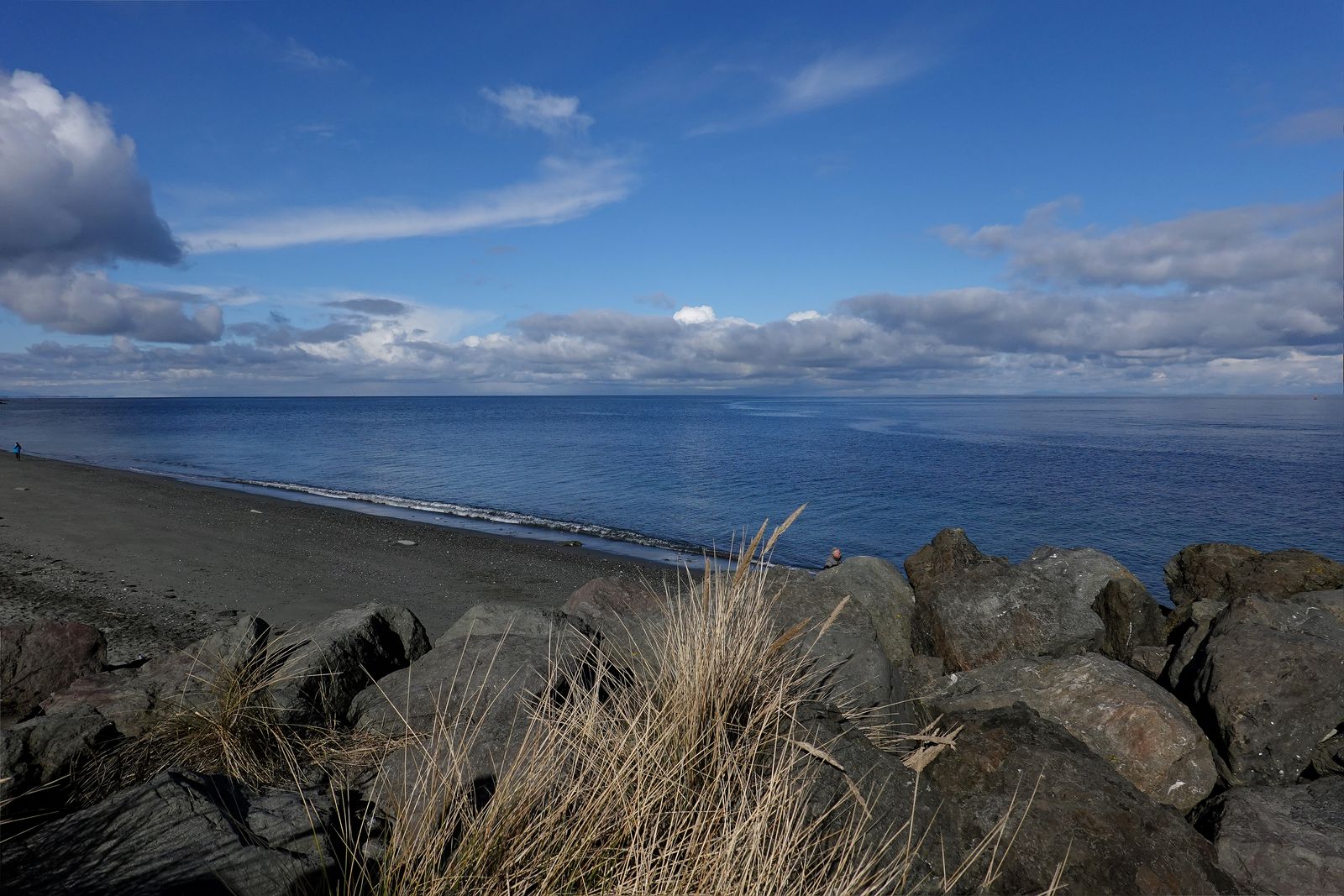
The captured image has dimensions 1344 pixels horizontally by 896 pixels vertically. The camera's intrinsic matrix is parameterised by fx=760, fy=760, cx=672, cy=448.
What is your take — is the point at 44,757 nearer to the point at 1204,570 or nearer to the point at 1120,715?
the point at 1120,715

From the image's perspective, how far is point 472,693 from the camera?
484 centimetres

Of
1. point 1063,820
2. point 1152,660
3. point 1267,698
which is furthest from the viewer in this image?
point 1152,660

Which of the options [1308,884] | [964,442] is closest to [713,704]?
[1308,884]

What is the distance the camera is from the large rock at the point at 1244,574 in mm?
7176

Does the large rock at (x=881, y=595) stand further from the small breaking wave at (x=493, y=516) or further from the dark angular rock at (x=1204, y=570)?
the small breaking wave at (x=493, y=516)

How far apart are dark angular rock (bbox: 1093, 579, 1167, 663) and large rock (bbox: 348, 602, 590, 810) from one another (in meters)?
4.54

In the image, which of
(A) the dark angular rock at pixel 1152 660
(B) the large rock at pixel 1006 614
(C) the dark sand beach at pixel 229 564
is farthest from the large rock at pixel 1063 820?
(C) the dark sand beach at pixel 229 564

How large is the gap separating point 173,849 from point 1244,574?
29.8 ft

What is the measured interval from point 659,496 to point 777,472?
456 inches

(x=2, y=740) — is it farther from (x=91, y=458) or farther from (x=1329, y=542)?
(x=91, y=458)

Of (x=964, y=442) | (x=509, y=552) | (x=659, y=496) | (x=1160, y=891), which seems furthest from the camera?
(x=964, y=442)

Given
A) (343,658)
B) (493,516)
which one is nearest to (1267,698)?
(343,658)

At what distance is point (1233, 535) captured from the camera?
23.3 m

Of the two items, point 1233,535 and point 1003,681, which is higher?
point 1003,681
